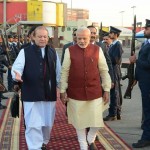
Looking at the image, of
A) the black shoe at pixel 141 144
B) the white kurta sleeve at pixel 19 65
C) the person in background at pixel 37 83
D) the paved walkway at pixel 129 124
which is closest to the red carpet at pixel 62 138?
the black shoe at pixel 141 144

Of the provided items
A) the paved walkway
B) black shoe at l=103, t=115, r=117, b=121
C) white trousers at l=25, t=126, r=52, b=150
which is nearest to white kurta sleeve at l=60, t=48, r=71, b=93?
white trousers at l=25, t=126, r=52, b=150

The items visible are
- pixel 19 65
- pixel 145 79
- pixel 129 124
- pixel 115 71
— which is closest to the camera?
pixel 19 65

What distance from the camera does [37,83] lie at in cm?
522

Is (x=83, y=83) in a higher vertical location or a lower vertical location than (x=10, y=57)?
lower

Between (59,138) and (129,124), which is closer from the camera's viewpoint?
(59,138)

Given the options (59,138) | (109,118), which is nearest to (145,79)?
(59,138)

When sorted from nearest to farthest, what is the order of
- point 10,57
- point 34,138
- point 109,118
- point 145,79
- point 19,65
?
point 19,65 < point 34,138 < point 145,79 < point 109,118 < point 10,57

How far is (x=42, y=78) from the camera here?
523 centimetres

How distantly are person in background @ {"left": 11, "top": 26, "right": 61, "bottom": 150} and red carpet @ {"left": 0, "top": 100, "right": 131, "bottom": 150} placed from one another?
26.9 inches

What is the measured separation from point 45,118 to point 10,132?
5.44 feet

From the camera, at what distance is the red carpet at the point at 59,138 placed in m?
5.88

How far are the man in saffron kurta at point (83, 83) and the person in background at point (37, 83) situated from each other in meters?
0.20

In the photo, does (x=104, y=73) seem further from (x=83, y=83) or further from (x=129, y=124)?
(x=129, y=124)

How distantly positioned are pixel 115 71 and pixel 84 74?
261 cm
